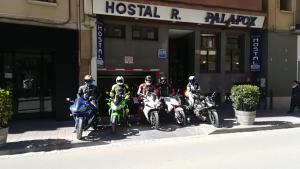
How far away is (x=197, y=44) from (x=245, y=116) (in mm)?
5714

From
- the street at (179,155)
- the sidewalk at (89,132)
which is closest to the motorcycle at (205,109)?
the sidewalk at (89,132)

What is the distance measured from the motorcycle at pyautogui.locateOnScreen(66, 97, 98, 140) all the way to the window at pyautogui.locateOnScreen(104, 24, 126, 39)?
5296 mm

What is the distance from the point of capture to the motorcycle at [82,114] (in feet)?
37.3

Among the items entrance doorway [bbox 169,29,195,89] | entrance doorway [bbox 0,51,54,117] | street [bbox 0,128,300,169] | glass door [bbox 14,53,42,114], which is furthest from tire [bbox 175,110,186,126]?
entrance doorway [bbox 169,29,195,89]

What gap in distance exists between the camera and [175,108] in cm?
1398

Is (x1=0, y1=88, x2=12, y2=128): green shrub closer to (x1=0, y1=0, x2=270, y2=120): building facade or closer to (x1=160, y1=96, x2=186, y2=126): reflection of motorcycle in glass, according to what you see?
(x1=0, y1=0, x2=270, y2=120): building facade

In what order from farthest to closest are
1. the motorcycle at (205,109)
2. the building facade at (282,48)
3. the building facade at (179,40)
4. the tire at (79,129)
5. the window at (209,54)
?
the building facade at (282,48), the window at (209,54), the building facade at (179,40), the motorcycle at (205,109), the tire at (79,129)

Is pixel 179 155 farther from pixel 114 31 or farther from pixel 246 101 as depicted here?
pixel 114 31

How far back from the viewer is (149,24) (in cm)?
1738

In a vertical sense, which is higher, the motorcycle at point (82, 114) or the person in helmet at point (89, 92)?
the person in helmet at point (89, 92)

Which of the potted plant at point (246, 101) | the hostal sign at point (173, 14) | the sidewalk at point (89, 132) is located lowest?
the sidewalk at point (89, 132)

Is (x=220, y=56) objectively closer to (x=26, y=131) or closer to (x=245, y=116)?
(x=245, y=116)

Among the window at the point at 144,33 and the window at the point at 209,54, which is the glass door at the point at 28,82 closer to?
the window at the point at 144,33

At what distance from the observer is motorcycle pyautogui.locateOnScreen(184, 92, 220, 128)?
45.2ft
